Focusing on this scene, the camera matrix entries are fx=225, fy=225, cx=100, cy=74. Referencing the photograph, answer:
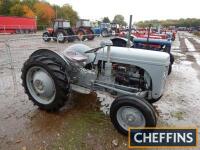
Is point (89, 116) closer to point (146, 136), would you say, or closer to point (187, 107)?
point (146, 136)

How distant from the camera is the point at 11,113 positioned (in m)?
4.27

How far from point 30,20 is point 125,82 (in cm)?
3382

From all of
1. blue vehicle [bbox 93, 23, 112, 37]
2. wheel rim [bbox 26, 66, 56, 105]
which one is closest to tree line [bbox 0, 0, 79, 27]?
blue vehicle [bbox 93, 23, 112, 37]

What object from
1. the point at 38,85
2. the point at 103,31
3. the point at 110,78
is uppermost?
A: the point at 103,31

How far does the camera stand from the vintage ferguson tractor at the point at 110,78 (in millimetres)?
3484

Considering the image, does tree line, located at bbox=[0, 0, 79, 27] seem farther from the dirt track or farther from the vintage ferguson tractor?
the vintage ferguson tractor

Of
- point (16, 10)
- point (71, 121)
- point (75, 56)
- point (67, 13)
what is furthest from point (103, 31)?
point (67, 13)

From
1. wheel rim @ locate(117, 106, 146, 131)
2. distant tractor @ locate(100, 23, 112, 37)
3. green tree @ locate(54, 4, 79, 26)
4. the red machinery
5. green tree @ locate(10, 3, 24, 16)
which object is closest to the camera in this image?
wheel rim @ locate(117, 106, 146, 131)

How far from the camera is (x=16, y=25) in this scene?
104 ft

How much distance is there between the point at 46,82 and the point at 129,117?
65.0 inches

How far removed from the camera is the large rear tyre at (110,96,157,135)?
3307 mm

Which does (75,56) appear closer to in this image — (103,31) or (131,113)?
(131,113)

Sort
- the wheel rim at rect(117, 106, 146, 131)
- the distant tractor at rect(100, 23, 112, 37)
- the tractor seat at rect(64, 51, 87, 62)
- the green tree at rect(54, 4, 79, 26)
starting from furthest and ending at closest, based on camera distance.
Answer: the green tree at rect(54, 4, 79, 26) < the distant tractor at rect(100, 23, 112, 37) < the tractor seat at rect(64, 51, 87, 62) < the wheel rim at rect(117, 106, 146, 131)

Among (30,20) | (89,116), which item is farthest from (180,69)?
(30,20)
